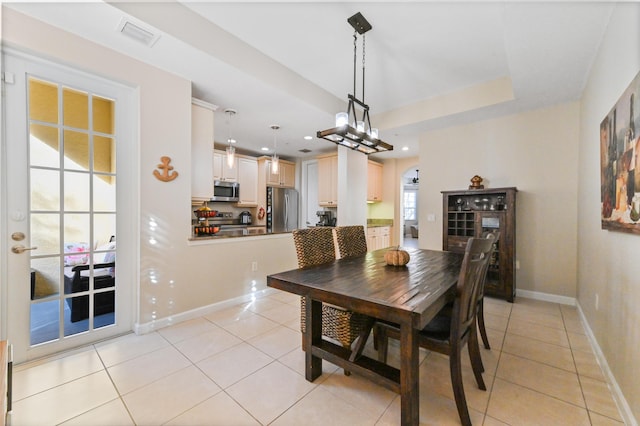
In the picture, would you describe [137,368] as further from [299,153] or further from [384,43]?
[299,153]

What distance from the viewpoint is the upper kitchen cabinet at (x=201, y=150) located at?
10.3 feet

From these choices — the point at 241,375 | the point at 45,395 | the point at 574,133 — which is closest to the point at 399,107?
the point at 574,133

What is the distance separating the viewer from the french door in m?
1.95

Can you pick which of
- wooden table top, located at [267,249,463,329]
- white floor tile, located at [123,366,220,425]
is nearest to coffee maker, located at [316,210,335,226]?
wooden table top, located at [267,249,463,329]

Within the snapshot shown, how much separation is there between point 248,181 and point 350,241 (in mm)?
3512

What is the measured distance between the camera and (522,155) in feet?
11.6

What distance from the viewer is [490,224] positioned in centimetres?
353

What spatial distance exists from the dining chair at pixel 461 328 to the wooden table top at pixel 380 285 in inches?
4.2

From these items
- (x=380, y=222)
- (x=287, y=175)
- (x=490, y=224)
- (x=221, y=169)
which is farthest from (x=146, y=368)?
(x=380, y=222)

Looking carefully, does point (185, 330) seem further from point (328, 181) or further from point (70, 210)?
point (328, 181)

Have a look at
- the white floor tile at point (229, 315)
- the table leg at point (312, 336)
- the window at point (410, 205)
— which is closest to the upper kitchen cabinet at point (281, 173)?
the white floor tile at point (229, 315)

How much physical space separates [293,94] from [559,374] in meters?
3.51

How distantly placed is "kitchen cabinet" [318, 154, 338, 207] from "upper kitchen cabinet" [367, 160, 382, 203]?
2.87 ft

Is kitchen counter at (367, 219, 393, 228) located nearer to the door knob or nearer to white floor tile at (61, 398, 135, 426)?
white floor tile at (61, 398, 135, 426)
